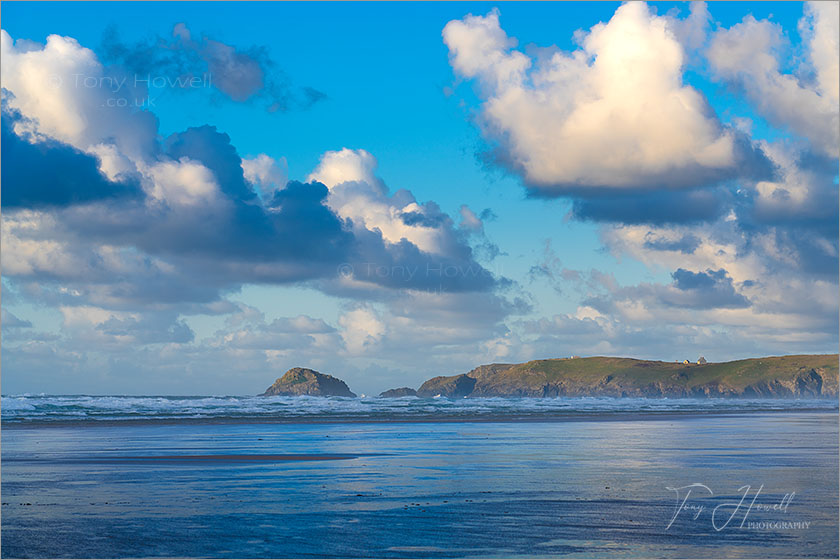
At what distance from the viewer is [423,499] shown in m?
22.5

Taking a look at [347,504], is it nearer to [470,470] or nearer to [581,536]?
[581,536]

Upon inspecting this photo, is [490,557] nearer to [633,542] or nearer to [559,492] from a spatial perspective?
[633,542]

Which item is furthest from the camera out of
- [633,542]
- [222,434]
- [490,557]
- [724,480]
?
[222,434]

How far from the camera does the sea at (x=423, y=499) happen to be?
16.2 metres

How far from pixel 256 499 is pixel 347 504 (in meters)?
2.63

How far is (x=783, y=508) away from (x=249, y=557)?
41.2 ft

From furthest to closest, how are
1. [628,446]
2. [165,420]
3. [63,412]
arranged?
[63,412] < [165,420] < [628,446]

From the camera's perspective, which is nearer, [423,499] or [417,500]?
[417,500]

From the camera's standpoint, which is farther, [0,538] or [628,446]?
[628,446]

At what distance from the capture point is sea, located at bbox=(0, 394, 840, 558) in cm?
1622

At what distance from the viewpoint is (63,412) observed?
83750 mm

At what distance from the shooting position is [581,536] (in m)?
17.1

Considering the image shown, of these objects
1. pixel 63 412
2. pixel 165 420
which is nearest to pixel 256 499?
pixel 165 420

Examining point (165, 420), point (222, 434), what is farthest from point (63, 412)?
point (222, 434)
